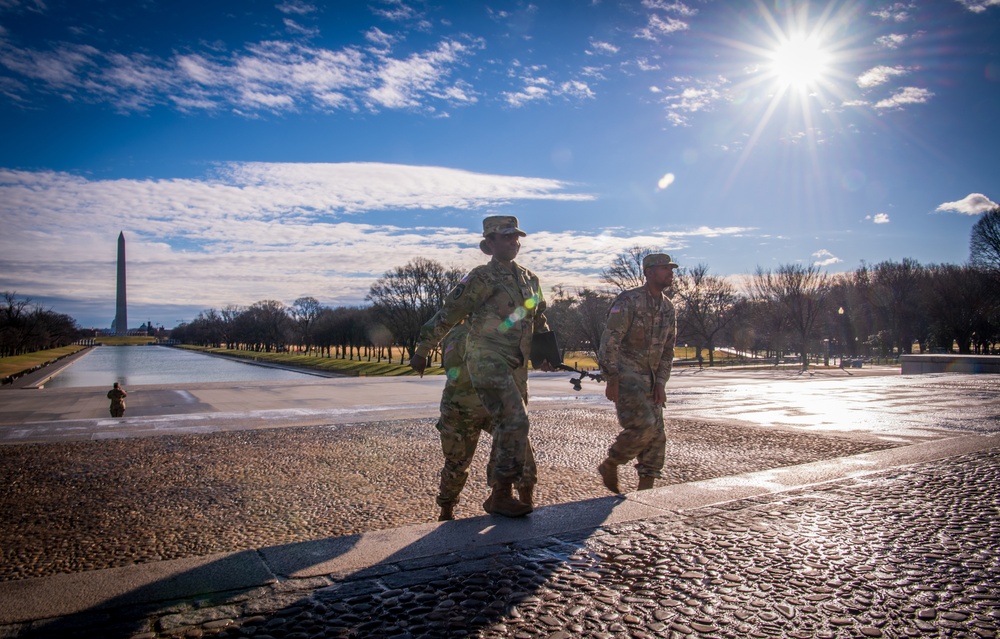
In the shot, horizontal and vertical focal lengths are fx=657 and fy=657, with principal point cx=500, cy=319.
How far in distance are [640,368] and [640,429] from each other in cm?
50

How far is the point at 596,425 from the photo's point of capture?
34.5ft

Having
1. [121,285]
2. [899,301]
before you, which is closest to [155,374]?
[899,301]

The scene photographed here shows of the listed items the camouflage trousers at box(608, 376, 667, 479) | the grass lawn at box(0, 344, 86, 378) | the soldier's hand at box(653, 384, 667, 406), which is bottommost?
the grass lawn at box(0, 344, 86, 378)

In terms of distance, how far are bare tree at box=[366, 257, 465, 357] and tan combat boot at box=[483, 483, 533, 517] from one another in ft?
183

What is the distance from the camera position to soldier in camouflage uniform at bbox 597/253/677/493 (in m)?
5.09

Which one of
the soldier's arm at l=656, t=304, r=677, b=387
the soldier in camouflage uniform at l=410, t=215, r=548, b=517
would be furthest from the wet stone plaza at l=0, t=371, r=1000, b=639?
the soldier's arm at l=656, t=304, r=677, b=387

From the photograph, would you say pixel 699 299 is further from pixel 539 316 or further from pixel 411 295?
pixel 539 316

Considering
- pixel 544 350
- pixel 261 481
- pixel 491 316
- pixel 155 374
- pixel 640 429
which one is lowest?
pixel 155 374

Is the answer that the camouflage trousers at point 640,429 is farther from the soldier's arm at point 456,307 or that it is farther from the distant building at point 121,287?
the distant building at point 121,287

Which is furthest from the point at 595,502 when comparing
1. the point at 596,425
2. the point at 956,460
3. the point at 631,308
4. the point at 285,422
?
the point at 285,422

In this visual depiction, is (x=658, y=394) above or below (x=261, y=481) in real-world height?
above

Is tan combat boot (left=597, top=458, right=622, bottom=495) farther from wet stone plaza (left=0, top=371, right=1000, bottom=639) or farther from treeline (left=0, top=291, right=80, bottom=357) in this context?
treeline (left=0, top=291, right=80, bottom=357)

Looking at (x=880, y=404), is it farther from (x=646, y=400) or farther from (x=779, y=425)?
(x=646, y=400)

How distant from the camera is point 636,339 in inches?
207
